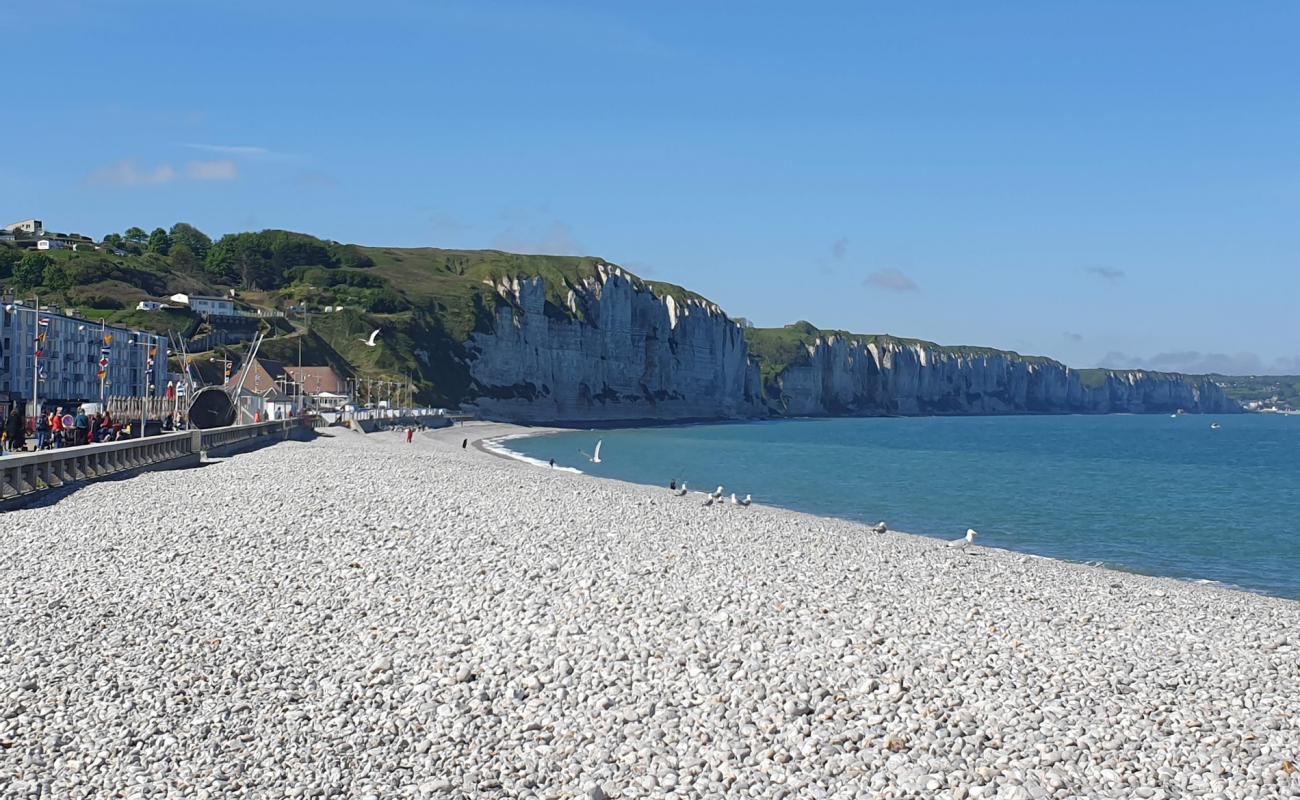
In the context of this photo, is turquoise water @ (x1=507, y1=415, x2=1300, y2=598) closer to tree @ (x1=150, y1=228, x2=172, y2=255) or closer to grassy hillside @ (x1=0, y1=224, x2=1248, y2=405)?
grassy hillside @ (x1=0, y1=224, x2=1248, y2=405)

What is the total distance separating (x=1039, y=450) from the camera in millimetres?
95250

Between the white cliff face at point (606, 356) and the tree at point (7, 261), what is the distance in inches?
1893

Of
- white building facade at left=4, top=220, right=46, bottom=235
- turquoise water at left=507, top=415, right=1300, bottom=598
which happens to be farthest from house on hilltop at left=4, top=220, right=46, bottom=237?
turquoise water at left=507, top=415, right=1300, bottom=598

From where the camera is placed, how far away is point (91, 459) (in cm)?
2784

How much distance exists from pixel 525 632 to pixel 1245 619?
11.3m

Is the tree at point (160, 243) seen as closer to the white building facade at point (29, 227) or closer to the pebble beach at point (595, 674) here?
the white building facade at point (29, 227)

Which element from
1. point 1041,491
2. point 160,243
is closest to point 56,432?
point 1041,491

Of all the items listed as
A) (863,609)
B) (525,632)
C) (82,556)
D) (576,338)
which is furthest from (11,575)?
(576,338)

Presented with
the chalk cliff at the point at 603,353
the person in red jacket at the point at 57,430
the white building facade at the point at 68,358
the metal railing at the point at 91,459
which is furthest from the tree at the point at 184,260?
the person in red jacket at the point at 57,430

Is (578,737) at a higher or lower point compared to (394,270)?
lower

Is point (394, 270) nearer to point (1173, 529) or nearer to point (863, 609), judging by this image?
point (1173, 529)

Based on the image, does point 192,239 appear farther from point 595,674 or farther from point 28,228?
point 595,674

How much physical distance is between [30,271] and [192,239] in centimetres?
6575

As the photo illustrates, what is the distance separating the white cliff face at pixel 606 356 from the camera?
419 feet
